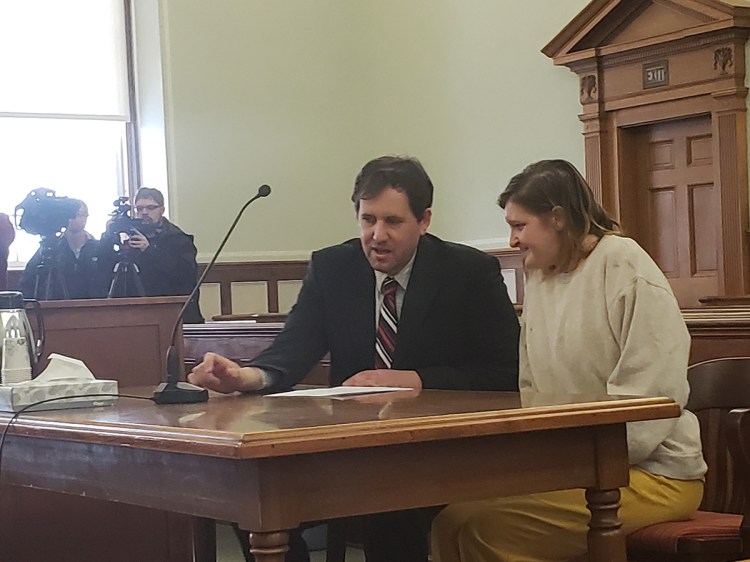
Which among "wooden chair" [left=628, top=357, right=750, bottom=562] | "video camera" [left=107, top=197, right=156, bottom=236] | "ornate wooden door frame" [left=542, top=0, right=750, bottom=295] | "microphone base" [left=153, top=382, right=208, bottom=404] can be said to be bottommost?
"wooden chair" [left=628, top=357, right=750, bottom=562]

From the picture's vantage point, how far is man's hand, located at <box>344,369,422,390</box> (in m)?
2.56

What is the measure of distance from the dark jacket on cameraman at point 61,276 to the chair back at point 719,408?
246 centimetres

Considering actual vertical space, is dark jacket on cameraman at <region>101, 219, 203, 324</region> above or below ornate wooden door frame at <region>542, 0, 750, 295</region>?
below

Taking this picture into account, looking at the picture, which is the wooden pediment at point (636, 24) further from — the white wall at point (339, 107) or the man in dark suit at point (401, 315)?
the man in dark suit at point (401, 315)

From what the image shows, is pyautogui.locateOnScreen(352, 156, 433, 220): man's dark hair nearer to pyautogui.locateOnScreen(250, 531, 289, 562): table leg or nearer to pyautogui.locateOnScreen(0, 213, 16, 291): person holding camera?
pyautogui.locateOnScreen(250, 531, 289, 562): table leg

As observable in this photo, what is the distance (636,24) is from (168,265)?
9.93 feet

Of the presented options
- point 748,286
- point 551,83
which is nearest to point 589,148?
point 551,83

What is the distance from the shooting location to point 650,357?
2.31m

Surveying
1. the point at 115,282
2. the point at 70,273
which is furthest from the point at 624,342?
the point at 115,282

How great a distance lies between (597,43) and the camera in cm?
741

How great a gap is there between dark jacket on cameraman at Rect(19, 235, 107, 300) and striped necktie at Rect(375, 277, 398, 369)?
188 centimetres

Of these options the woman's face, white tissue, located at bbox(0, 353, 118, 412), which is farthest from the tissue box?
the woman's face

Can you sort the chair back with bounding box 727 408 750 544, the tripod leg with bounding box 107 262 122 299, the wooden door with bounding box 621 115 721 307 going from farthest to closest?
the wooden door with bounding box 621 115 721 307 < the tripod leg with bounding box 107 262 122 299 < the chair back with bounding box 727 408 750 544

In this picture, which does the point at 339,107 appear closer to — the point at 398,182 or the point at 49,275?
the point at 49,275
